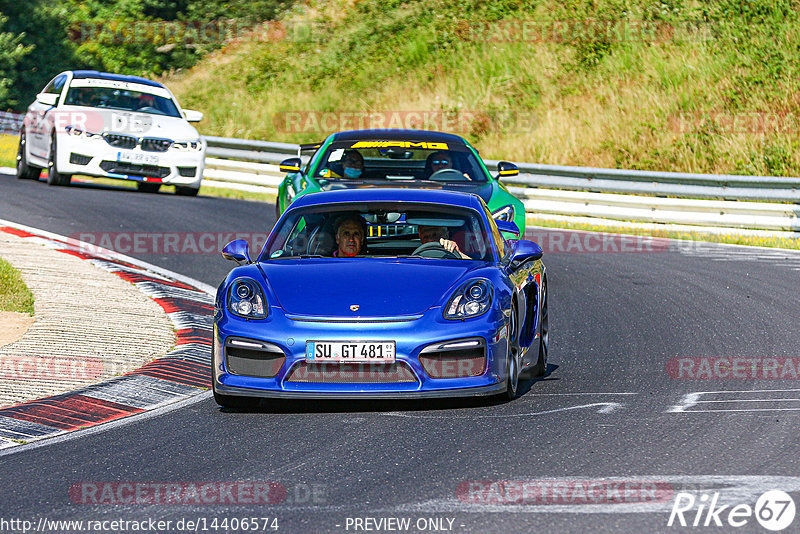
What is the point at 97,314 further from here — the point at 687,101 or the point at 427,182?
the point at 687,101

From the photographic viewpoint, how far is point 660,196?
20.7m

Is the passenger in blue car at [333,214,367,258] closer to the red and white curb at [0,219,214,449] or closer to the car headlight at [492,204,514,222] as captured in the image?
the red and white curb at [0,219,214,449]

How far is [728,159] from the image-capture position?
2475 centimetres

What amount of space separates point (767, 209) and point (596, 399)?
11829 millimetres

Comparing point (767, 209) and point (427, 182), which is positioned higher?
point (427, 182)

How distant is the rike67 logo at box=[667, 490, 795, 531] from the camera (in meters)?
4.94

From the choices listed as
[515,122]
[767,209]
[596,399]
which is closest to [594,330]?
[596,399]

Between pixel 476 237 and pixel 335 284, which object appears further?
pixel 476 237
